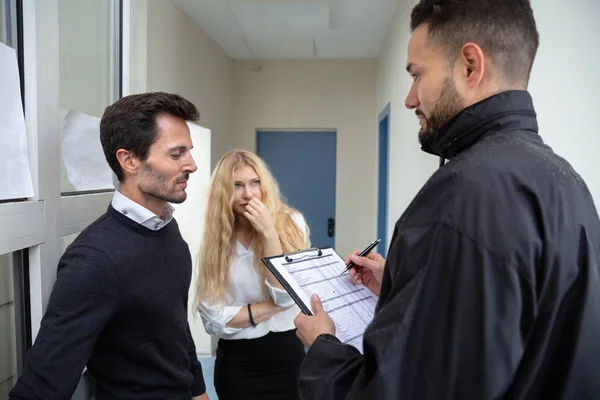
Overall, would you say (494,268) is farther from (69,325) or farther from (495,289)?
(69,325)

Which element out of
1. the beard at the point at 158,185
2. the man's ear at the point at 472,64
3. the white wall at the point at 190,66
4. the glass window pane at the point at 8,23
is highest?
the white wall at the point at 190,66

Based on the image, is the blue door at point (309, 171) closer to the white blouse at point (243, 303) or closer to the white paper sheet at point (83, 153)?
the white blouse at point (243, 303)

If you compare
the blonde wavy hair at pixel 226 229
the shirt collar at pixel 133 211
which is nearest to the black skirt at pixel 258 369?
the blonde wavy hair at pixel 226 229

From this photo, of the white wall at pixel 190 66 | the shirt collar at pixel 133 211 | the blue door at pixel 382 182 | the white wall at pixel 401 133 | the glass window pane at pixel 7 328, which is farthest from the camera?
the blue door at pixel 382 182

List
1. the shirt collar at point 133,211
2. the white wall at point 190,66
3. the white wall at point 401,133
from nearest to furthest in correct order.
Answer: the shirt collar at point 133,211 → the white wall at point 401,133 → the white wall at point 190,66

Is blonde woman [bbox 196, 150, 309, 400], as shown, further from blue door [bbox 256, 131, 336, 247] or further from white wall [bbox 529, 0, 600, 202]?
blue door [bbox 256, 131, 336, 247]

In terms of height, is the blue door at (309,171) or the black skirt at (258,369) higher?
the blue door at (309,171)

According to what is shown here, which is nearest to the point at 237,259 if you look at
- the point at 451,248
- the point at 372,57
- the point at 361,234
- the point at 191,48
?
the point at 451,248

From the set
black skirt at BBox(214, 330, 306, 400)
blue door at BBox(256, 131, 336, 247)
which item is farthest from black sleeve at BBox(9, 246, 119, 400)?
blue door at BBox(256, 131, 336, 247)

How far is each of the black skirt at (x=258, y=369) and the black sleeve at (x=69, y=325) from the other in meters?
0.67

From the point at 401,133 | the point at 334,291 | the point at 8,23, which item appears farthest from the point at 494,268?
the point at 401,133

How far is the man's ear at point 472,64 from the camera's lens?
622mm

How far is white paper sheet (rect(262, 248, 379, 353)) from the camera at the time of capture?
90cm

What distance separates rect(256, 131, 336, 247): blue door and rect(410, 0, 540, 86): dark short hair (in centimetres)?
388
